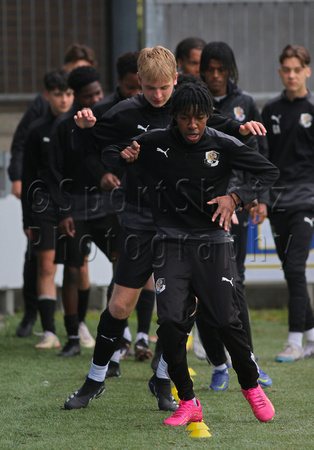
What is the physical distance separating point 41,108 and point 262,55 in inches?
172

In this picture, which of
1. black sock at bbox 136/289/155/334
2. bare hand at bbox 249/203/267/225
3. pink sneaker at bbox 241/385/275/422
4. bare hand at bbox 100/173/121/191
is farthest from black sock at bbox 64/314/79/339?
pink sneaker at bbox 241/385/275/422

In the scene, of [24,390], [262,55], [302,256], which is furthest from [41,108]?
[262,55]

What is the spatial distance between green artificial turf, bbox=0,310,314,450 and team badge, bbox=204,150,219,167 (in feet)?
4.49

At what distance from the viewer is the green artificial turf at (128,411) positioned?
406 cm

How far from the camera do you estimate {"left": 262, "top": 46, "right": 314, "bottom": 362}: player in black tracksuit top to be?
22.0ft

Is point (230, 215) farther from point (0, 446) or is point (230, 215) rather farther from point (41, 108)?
point (41, 108)

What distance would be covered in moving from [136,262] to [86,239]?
2.19 meters

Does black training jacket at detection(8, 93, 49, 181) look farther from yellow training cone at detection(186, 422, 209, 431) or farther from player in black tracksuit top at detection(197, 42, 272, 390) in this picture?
yellow training cone at detection(186, 422, 209, 431)

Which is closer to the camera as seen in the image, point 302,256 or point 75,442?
point 75,442

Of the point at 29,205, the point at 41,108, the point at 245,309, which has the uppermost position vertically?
the point at 41,108

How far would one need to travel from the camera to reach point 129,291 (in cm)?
473

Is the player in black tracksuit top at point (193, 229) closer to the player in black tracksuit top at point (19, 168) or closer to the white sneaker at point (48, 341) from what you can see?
the white sneaker at point (48, 341)

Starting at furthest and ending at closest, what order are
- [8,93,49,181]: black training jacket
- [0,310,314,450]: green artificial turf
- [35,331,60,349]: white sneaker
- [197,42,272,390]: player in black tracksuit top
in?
[8,93,49,181]: black training jacket < [35,331,60,349]: white sneaker < [197,42,272,390]: player in black tracksuit top < [0,310,314,450]: green artificial turf

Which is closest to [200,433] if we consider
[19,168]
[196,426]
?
[196,426]
